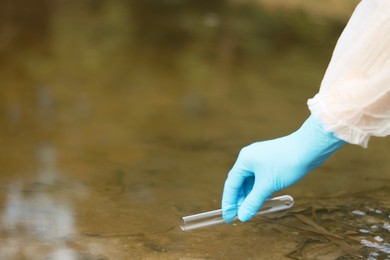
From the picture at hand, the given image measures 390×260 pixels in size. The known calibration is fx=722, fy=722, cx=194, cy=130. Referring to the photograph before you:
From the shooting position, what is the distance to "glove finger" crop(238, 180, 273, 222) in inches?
61.9

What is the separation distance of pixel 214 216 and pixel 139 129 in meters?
1.35

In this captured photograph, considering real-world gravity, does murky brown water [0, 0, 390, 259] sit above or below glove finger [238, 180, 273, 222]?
above

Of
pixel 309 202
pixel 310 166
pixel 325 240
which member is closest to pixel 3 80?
pixel 309 202

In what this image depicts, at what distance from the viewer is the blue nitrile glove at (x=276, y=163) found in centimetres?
145

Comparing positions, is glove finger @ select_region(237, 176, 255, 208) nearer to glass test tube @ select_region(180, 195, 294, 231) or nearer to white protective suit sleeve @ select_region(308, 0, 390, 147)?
glass test tube @ select_region(180, 195, 294, 231)

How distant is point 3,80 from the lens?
3.52m

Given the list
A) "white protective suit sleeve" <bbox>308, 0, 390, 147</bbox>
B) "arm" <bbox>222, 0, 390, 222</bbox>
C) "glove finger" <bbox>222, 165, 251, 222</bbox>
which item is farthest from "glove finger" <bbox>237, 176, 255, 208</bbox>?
"white protective suit sleeve" <bbox>308, 0, 390, 147</bbox>

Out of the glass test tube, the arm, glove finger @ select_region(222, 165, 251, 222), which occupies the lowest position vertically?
the glass test tube

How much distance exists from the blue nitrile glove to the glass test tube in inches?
1.2

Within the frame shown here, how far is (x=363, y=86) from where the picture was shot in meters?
1.34

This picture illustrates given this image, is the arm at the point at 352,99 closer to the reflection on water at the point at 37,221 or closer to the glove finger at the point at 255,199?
the glove finger at the point at 255,199

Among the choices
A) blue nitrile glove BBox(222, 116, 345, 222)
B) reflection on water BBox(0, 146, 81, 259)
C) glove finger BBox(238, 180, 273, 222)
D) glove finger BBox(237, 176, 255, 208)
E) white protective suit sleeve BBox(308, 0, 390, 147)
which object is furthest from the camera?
reflection on water BBox(0, 146, 81, 259)

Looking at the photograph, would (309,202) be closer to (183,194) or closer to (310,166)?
(183,194)

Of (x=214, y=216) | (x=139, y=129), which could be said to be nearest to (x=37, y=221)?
(x=214, y=216)
